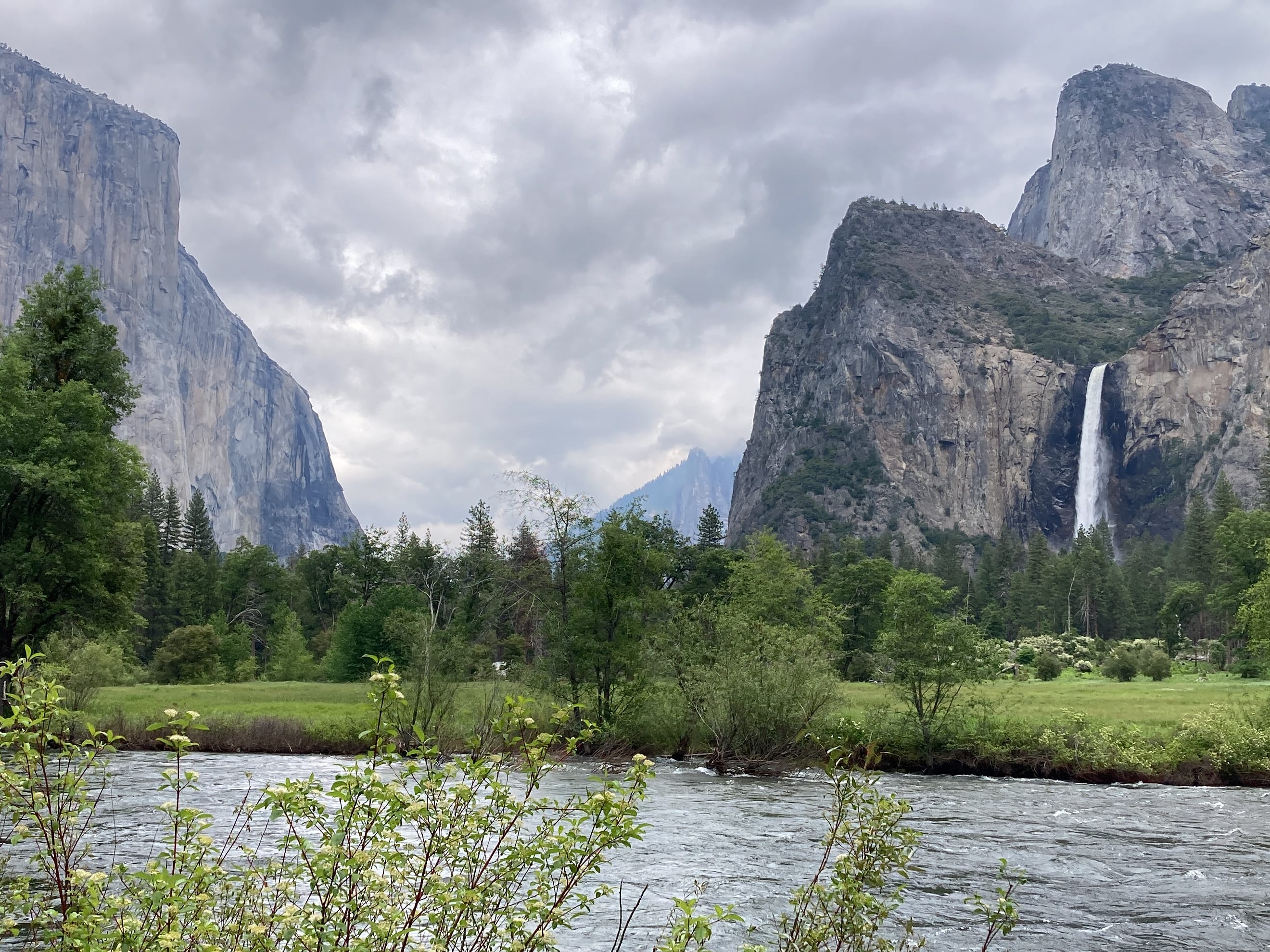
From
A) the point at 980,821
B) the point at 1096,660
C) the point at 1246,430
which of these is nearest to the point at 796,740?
the point at 980,821

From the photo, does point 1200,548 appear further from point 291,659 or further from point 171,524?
point 171,524

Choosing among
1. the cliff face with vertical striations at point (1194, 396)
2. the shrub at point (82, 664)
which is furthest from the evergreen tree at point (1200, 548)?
the shrub at point (82, 664)

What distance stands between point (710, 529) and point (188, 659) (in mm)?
60038

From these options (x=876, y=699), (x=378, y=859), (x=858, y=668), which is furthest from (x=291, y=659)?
(x=378, y=859)

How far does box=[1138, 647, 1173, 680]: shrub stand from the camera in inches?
2447

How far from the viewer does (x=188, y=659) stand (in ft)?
223

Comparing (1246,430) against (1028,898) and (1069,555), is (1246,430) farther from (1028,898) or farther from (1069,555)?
(1028,898)

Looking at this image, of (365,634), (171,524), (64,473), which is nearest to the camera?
(64,473)

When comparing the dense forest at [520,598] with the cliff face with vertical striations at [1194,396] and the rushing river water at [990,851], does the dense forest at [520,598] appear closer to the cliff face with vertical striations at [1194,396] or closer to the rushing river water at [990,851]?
the rushing river water at [990,851]

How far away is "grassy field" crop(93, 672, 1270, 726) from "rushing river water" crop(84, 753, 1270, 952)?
7202mm

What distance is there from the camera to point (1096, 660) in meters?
77.0

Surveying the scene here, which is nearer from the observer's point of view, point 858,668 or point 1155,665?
point 1155,665

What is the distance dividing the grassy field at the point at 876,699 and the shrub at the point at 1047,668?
3606 millimetres

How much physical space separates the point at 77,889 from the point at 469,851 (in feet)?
8.07
